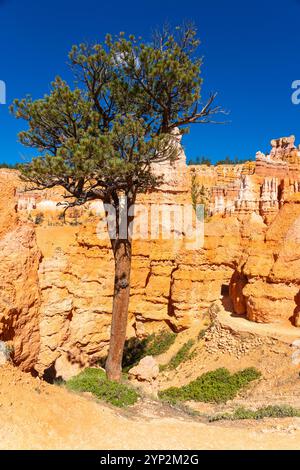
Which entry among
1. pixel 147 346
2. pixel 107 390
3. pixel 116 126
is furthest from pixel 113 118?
pixel 147 346

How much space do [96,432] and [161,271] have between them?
13810 millimetres

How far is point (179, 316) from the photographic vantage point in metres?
19.0

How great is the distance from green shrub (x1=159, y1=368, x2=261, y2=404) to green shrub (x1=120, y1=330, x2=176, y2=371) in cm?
341

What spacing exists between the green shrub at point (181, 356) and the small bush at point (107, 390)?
734 cm

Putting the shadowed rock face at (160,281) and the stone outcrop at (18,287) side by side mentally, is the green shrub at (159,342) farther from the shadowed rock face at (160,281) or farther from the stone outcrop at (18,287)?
the stone outcrop at (18,287)

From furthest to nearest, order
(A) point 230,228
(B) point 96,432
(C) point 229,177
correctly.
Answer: (C) point 229,177, (A) point 230,228, (B) point 96,432

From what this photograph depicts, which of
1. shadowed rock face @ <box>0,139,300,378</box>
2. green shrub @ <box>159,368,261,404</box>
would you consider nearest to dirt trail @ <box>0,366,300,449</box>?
shadowed rock face @ <box>0,139,300,378</box>

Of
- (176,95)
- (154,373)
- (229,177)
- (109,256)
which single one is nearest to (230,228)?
(109,256)

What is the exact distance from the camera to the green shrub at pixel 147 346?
1833cm

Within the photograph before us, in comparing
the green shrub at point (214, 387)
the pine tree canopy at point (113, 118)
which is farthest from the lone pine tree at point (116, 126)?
the green shrub at point (214, 387)

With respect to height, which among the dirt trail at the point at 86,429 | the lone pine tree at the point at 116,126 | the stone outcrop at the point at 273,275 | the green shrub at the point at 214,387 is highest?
the lone pine tree at the point at 116,126

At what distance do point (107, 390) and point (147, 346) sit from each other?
939 cm

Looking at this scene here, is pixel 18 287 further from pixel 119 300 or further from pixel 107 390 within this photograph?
pixel 107 390
